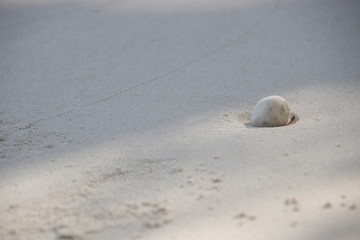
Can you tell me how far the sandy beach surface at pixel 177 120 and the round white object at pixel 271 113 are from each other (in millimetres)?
67

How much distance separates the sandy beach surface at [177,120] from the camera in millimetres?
1466

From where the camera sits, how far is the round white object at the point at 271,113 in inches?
79.7

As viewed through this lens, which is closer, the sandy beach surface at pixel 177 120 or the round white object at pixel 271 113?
the sandy beach surface at pixel 177 120

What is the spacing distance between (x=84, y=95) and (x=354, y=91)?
4.50ft

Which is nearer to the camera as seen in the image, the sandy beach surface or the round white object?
the sandy beach surface

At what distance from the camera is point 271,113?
2021 mm

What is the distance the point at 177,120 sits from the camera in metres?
2.18

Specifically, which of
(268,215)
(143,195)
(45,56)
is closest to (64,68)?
(45,56)

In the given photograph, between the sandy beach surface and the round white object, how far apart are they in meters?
0.07

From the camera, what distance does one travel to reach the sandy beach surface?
147cm

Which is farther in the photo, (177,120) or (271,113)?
(177,120)

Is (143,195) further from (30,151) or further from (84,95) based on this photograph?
(84,95)

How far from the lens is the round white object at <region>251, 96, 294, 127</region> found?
202 cm

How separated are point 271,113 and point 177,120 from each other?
0.43 meters
